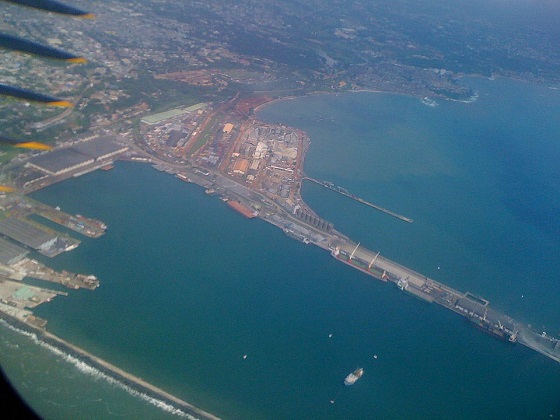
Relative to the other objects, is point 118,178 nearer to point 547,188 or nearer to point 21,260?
point 21,260

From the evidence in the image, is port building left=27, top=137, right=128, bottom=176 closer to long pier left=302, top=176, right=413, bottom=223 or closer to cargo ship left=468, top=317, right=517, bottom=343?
long pier left=302, top=176, right=413, bottom=223

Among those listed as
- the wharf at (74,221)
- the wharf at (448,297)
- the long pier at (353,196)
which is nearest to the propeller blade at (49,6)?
the wharf at (74,221)

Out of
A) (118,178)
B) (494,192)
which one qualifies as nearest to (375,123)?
(494,192)

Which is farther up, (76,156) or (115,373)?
(76,156)

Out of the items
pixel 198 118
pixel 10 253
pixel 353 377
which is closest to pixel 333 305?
pixel 353 377

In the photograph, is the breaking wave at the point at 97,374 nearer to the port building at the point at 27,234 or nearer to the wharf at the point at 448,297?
the port building at the point at 27,234

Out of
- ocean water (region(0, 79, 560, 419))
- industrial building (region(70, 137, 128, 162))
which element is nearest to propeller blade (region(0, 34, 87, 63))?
ocean water (region(0, 79, 560, 419))

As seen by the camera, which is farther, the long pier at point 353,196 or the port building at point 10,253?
the long pier at point 353,196

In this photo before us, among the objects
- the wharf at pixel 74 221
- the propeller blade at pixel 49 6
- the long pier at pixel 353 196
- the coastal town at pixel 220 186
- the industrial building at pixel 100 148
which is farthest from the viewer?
the industrial building at pixel 100 148

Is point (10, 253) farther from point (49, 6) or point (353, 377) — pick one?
point (49, 6)
